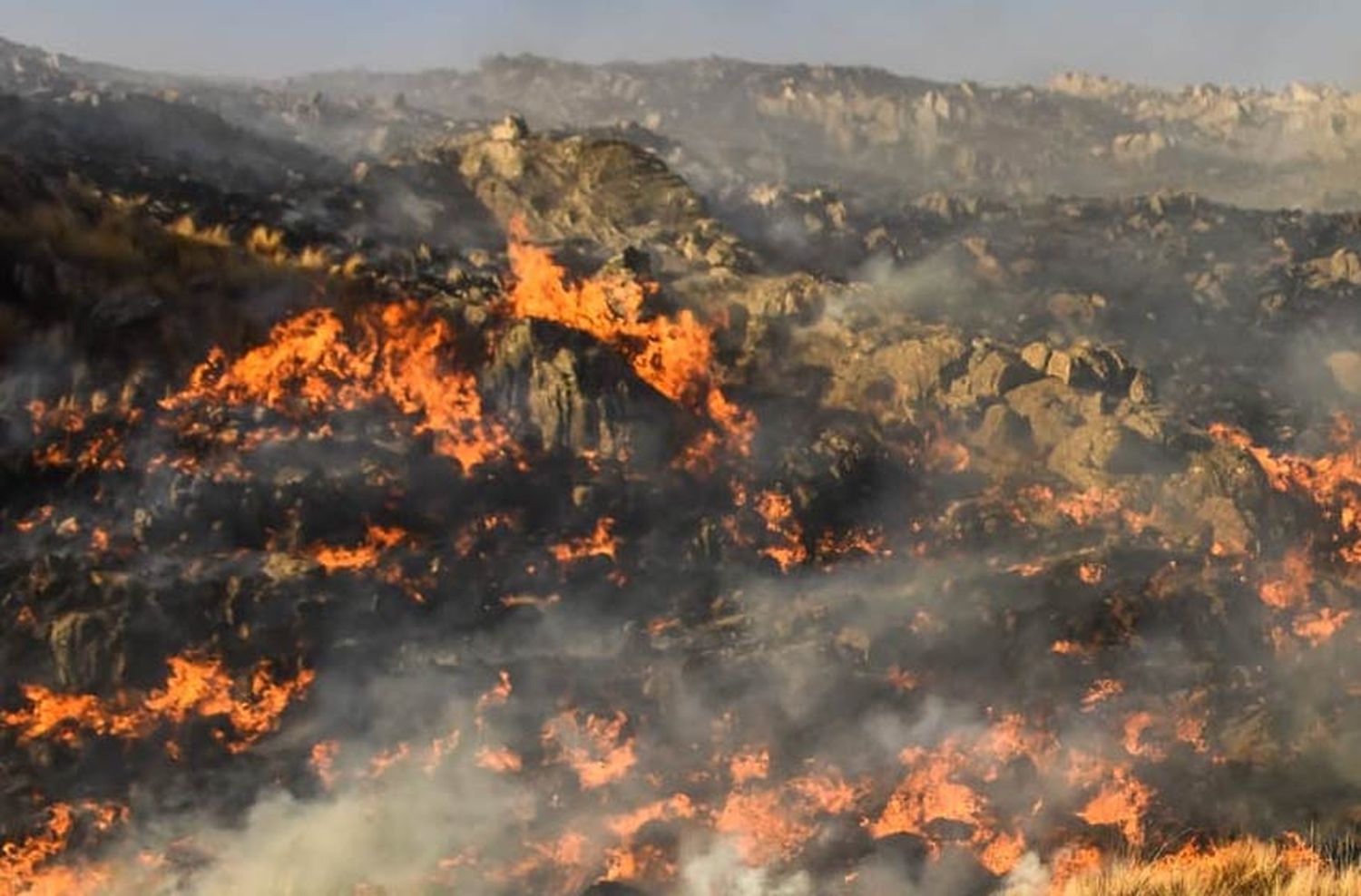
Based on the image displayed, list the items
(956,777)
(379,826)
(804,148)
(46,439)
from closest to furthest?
(379,826) → (956,777) → (46,439) → (804,148)

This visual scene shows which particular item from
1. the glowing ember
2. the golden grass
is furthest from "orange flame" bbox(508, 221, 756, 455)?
the golden grass

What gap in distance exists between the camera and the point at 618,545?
569 inches

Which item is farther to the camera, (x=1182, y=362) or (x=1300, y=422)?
(x=1182, y=362)

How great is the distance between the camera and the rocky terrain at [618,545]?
10875 mm

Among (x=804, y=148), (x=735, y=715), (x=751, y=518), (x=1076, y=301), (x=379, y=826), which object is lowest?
(x=379, y=826)

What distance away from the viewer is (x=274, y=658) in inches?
473

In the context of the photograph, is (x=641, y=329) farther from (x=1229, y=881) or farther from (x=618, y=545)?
(x=1229, y=881)

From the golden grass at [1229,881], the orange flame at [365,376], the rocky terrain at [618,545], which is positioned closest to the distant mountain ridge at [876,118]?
the rocky terrain at [618,545]

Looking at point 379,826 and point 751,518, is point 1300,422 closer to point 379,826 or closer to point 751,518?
point 751,518

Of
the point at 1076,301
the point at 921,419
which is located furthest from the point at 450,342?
the point at 1076,301

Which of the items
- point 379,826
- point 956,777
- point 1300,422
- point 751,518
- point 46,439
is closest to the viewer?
point 379,826

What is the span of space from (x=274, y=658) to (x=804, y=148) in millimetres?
38361

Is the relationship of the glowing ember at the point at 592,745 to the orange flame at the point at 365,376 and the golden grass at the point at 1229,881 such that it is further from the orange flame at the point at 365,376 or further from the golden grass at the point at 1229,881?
the golden grass at the point at 1229,881

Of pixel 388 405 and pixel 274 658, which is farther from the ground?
pixel 388 405
